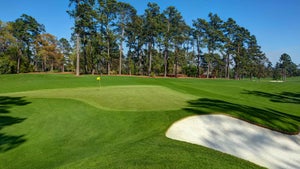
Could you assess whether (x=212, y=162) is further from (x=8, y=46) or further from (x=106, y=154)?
(x=8, y=46)

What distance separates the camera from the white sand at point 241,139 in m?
7.45

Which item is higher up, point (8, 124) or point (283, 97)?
point (8, 124)

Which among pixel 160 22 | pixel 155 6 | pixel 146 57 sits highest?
pixel 155 6

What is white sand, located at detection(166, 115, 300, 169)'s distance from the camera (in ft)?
24.5

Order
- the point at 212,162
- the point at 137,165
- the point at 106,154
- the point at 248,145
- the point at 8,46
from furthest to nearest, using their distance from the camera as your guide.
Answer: the point at 8,46 < the point at 248,145 < the point at 106,154 < the point at 212,162 < the point at 137,165

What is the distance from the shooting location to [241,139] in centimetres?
867

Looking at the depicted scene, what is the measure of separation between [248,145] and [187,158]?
389 cm

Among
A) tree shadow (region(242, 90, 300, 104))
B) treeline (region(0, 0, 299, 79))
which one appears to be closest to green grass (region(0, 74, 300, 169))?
tree shadow (region(242, 90, 300, 104))

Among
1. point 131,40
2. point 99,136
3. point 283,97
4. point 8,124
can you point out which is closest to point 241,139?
point 99,136

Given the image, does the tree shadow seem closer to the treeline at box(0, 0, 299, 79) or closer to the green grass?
the green grass

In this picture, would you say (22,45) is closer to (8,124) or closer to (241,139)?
(8,124)

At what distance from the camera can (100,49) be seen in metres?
54.4

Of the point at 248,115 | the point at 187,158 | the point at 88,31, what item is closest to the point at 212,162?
the point at 187,158

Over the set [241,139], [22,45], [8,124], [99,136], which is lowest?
[241,139]
